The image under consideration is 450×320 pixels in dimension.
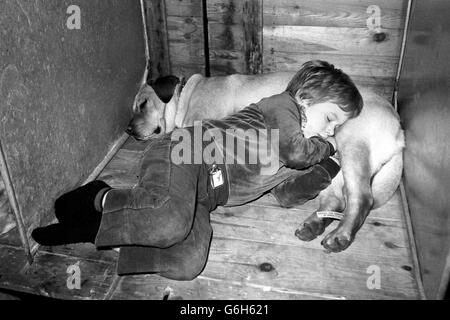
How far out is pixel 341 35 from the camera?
3527 millimetres

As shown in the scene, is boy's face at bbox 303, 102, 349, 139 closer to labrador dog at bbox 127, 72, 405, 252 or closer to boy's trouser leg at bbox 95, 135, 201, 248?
labrador dog at bbox 127, 72, 405, 252

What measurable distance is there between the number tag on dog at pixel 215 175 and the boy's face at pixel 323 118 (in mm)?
578

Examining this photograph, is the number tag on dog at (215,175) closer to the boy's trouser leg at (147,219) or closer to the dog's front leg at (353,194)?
the boy's trouser leg at (147,219)

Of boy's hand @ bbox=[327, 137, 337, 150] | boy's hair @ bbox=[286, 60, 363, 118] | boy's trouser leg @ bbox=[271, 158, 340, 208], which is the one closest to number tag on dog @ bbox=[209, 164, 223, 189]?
boy's trouser leg @ bbox=[271, 158, 340, 208]

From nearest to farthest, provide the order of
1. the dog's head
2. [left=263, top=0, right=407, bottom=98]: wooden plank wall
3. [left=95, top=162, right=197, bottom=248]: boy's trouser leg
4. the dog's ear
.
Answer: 1. [left=95, top=162, right=197, bottom=248]: boy's trouser leg
2. the dog's ear
3. [left=263, top=0, right=407, bottom=98]: wooden plank wall
4. the dog's head

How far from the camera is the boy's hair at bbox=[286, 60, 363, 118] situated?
7.80ft

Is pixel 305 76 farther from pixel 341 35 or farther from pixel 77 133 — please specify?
pixel 77 133

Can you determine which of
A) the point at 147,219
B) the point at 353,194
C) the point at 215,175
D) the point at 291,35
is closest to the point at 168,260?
the point at 147,219

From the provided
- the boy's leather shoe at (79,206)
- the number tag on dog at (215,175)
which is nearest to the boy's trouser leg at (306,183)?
the number tag on dog at (215,175)

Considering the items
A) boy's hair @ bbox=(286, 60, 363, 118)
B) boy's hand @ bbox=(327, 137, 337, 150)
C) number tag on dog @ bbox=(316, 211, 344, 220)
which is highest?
boy's hair @ bbox=(286, 60, 363, 118)

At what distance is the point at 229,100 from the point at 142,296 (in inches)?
70.0

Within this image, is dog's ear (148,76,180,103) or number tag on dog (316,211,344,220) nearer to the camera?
number tag on dog (316,211,344,220)

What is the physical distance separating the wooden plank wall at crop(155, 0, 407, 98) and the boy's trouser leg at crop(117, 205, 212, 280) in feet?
7.11

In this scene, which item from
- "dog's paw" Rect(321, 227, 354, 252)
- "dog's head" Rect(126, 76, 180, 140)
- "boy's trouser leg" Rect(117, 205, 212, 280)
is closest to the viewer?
"boy's trouser leg" Rect(117, 205, 212, 280)
